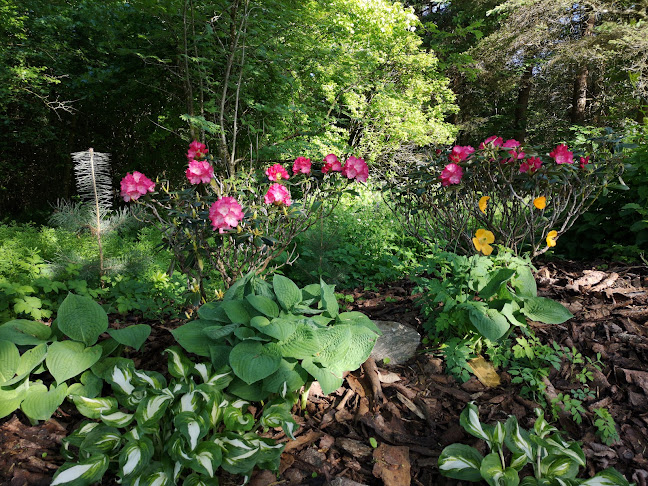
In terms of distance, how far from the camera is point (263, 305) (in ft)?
5.61

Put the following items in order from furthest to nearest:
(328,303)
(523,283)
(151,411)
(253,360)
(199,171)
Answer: (199,171) → (523,283) → (328,303) → (253,360) → (151,411)

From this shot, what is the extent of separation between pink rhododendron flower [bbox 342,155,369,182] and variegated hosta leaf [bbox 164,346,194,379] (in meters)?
1.34

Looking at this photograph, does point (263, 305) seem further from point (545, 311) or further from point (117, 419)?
point (545, 311)

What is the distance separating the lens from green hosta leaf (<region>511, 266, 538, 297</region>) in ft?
6.59

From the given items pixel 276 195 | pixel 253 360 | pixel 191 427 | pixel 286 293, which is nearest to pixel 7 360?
pixel 191 427

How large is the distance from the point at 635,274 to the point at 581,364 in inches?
53.6

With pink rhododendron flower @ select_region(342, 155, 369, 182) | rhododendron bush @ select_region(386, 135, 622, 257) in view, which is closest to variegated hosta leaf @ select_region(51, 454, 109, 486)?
pink rhododendron flower @ select_region(342, 155, 369, 182)

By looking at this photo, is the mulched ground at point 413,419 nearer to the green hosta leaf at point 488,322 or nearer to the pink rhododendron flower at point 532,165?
the green hosta leaf at point 488,322

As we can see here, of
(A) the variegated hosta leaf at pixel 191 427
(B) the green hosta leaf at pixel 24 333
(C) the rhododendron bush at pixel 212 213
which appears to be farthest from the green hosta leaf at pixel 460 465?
(B) the green hosta leaf at pixel 24 333

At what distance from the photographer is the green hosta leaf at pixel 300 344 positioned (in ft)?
5.11

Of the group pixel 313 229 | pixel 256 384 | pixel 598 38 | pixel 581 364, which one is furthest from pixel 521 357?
pixel 598 38

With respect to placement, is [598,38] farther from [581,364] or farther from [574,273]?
[581,364]

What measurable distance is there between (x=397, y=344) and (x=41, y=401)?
1579 mm

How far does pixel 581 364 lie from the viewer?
6.44 feet
